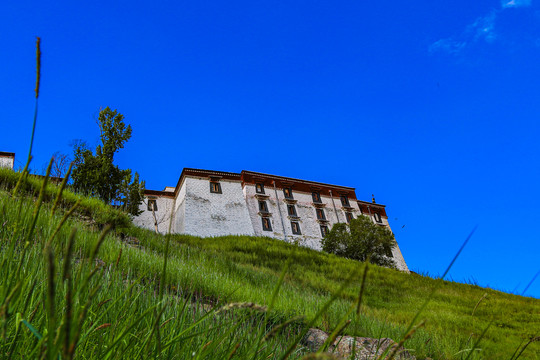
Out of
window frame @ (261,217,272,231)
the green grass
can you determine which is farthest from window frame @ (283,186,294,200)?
the green grass

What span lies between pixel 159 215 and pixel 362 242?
22378mm

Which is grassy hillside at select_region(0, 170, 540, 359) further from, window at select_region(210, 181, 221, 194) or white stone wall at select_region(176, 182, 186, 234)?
window at select_region(210, 181, 221, 194)

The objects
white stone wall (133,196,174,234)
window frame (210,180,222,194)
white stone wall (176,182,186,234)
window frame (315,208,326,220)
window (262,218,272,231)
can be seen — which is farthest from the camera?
window frame (315,208,326,220)

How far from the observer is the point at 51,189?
11.0m

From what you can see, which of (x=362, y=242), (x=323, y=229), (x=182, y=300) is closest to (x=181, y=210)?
(x=323, y=229)

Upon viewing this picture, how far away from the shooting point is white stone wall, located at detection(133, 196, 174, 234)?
3979cm

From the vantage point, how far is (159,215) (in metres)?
42.4

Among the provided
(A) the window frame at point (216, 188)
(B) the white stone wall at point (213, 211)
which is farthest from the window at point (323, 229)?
(A) the window frame at point (216, 188)

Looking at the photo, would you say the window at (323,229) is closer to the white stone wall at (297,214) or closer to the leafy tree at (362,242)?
the white stone wall at (297,214)

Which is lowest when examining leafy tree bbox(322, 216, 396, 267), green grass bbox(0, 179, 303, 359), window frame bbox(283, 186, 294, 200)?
green grass bbox(0, 179, 303, 359)

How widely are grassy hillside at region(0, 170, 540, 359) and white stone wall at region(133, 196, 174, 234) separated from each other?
2001 cm

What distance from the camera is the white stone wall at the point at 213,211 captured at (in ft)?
128

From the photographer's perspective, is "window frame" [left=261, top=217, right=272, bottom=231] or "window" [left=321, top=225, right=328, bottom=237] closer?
"window frame" [left=261, top=217, right=272, bottom=231]

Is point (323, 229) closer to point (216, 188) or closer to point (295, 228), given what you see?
point (295, 228)
